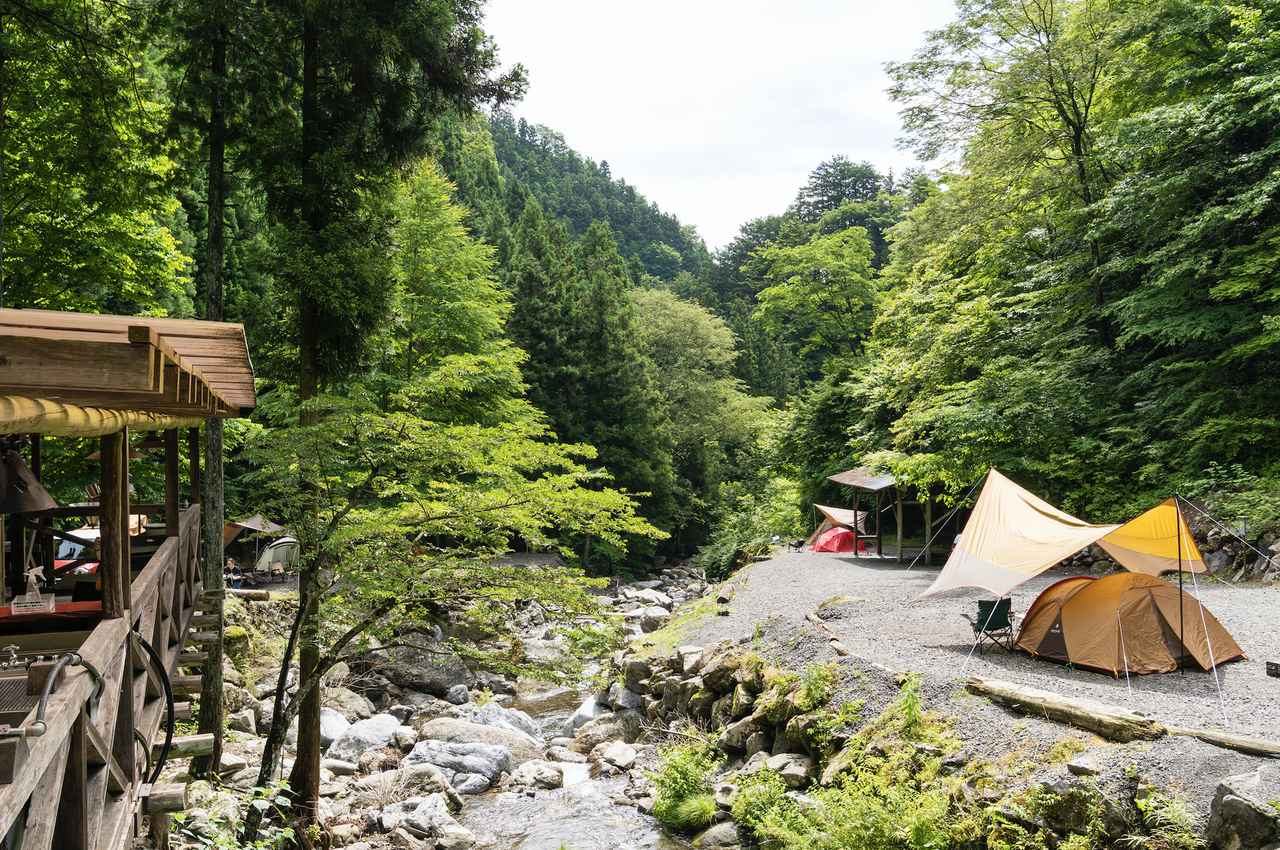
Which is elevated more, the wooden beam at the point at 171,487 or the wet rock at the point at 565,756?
the wooden beam at the point at 171,487

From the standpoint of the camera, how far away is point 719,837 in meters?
8.29

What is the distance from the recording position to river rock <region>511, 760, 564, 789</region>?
35.0 ft

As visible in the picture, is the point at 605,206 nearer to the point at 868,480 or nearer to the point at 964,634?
the point at 868,480

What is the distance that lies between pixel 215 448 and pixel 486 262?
1397 cm

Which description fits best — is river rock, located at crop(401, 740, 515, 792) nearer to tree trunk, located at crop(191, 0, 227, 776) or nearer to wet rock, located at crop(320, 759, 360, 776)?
wet rock, located at crop(320, 759, 360, 776)

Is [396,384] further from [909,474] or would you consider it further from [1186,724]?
[1186,724]

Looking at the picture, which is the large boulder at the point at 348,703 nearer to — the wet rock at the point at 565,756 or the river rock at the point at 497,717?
the river rock at the point at 497,717

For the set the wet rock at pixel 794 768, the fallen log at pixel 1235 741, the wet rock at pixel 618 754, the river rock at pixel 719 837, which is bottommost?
the wet rock at pixel 618 754

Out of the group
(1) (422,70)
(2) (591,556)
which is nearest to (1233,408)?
(1) (422,70)

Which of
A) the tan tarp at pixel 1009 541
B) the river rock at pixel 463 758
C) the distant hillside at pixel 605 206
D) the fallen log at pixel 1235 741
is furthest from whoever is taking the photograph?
the distant hillside at pixel 605 206

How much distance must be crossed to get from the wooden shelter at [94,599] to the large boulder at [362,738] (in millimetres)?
4944

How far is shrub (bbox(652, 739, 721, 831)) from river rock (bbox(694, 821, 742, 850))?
10.5 inches

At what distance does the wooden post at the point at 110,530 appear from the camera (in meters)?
4.07

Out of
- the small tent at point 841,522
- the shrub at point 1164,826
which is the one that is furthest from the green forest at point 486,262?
the shrub at point 1164,826
